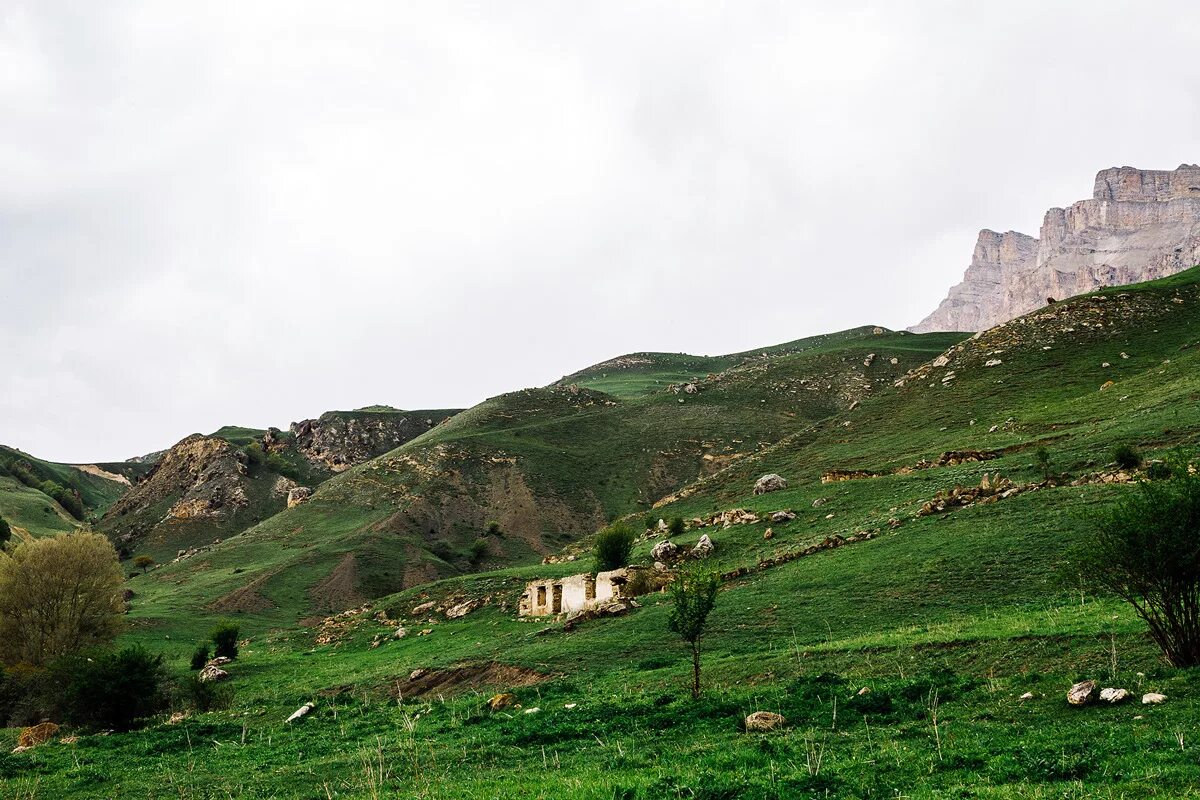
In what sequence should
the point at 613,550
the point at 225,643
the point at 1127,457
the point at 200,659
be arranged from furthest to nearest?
the point at 613,550 < the point at 225,643 < the point at 200,659 < the point at 1127,457

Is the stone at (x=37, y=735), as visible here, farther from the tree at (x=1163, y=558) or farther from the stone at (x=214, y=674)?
the tree at (x=1163, y=558)

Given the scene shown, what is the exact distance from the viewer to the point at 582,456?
4441 inches

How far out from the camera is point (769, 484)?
189 feet

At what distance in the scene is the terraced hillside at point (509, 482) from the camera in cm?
7494

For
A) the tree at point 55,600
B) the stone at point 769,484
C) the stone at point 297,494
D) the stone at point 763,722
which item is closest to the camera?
the stone at point 763,722

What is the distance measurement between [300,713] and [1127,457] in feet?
118

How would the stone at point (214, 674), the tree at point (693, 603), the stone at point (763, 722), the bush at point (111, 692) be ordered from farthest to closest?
the stone at point (214, 674) → the bush at point (111, 692) → the tree at point (693, 603) → the stone at point (763, 722)

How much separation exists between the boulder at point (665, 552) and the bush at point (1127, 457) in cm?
2230

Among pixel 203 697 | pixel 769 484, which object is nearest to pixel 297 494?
pixel 769 484

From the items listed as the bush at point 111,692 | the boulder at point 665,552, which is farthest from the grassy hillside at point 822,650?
the boulder at point 665,552

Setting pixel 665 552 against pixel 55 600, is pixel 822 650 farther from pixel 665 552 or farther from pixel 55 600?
pixel 55 600

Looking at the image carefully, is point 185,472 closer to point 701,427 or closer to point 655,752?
point 701,427

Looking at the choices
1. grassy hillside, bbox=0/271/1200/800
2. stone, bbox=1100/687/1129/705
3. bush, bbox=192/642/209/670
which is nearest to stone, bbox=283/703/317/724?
grassy hillside, bbox=0/271/1200/800

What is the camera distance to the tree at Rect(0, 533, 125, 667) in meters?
42.0
